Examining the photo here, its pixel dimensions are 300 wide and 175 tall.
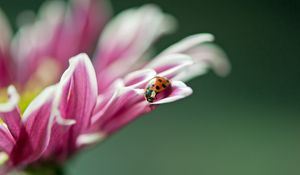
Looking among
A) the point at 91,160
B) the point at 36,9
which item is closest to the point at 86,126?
the point at 91,160

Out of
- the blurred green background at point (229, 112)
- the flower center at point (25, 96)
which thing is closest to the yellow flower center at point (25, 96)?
the flower center at point (25, 96)

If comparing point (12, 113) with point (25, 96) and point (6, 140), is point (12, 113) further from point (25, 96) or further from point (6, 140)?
point (25, 96)

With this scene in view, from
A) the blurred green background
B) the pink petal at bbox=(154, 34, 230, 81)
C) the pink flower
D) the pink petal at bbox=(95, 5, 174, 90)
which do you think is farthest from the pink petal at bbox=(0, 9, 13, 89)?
the blurred green background

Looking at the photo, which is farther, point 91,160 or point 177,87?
point 91,160

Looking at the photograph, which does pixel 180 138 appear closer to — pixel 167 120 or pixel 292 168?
pixel 167 120

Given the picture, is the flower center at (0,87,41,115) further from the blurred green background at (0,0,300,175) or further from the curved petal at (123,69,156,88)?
the blurred green background at (0,0,300,175)

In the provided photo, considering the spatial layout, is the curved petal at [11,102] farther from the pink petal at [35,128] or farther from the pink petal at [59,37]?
the pink petal at [59,37]
